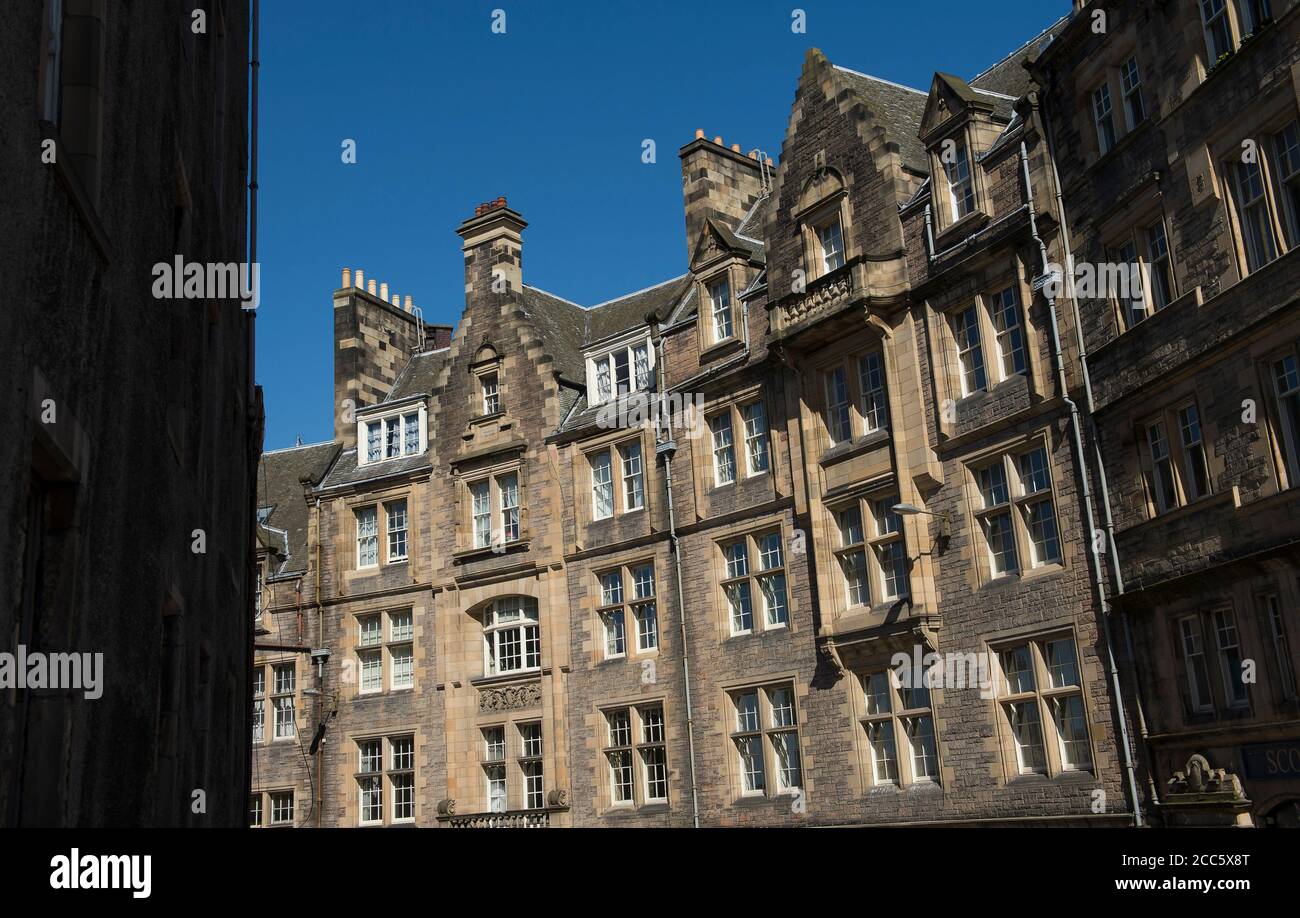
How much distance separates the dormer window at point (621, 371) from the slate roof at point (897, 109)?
29.3 feet

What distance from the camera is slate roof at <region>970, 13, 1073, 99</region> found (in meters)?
28.3

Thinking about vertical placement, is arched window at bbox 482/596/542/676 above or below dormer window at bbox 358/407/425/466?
below

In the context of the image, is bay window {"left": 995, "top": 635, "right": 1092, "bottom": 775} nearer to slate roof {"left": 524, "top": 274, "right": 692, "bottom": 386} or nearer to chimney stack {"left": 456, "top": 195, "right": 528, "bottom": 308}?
slate roof {"left": 524, "top": 274, "right": 692, "bottom": 386}

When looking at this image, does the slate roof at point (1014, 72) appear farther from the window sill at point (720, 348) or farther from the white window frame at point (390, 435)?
the white window frame at point (390, 435)

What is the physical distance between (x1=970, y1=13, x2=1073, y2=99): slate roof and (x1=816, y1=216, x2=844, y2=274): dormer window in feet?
15.8

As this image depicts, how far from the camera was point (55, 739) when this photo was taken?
263 inches

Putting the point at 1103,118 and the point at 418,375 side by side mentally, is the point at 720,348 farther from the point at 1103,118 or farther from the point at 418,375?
the point at 418,375

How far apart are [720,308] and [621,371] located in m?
4.53

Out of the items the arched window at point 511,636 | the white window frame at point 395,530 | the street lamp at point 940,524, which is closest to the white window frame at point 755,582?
the street lamp at point 940,524

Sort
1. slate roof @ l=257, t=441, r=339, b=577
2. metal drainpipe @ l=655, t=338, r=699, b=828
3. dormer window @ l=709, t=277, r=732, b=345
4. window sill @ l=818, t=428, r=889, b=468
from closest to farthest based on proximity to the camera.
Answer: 1. window sill @ l=818, t=428, r=889, b=468
2. metal drainpipe @ l=655, t=338, r=699, b=828
3. dormer window @ l=709, t=277, r=732, b=345
4. slate roof @ l=257, t=441, r=339, b=577

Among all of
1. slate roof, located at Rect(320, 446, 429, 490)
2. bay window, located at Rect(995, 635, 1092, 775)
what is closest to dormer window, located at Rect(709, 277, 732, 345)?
slate roof, located at Rect(320, 446, 429, 490)

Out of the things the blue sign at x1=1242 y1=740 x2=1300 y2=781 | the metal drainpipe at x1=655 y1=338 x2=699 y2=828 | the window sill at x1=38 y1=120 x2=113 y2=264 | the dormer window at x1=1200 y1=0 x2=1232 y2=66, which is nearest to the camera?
the window sill at x1=38 y1=120 x2=113 y2=264

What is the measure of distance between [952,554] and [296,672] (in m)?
22.7
